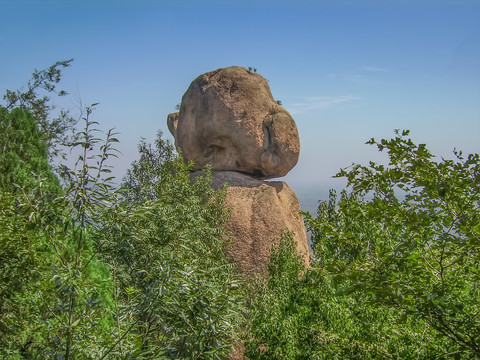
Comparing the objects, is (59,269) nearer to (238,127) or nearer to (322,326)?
(322,326)

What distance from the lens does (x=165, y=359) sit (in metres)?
5.98

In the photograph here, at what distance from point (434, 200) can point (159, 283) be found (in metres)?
3.23

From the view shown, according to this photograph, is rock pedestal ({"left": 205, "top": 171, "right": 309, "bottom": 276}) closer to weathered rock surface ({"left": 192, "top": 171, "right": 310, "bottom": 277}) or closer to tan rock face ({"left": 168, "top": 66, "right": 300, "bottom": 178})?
weathered rock surface ({"left": 192, "top": 171, "right": 310, "bottom": 277})

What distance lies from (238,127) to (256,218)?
12.1ft

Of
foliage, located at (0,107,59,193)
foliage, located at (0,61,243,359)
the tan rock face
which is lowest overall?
foliage, located at (0,61,243,359)

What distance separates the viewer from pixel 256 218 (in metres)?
19.8

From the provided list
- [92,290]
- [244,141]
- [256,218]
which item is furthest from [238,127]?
[92,290]

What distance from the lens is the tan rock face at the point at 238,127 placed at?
69.1 ft

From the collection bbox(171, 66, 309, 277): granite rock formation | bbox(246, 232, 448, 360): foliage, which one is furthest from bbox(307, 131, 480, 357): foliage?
bbox(171, 66, 309, 277): granite rock formation

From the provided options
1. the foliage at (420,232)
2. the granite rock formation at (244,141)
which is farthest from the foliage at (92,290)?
the granite rock formation at (244,141)

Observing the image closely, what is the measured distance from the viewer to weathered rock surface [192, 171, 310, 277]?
19.0m

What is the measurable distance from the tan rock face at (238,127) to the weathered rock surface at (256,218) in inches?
27.5

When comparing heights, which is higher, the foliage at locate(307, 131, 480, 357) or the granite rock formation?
the granite rock formation

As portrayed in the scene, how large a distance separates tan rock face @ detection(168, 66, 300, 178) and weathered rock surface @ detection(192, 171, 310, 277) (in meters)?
0.70
